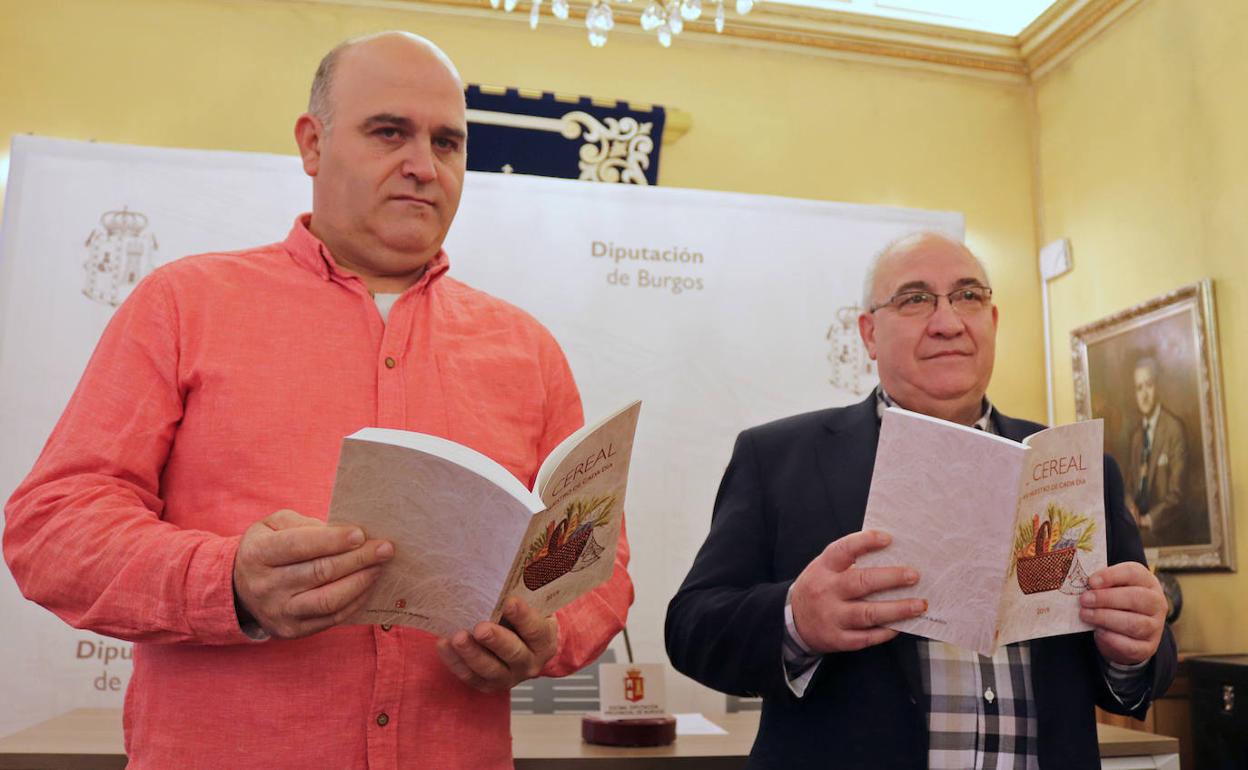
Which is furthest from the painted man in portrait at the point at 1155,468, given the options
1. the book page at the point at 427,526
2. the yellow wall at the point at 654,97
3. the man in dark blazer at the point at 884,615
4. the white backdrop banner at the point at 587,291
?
the book page at the point at 427,526

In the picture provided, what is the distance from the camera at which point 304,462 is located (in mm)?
1425

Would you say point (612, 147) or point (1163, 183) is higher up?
point (612, 147)

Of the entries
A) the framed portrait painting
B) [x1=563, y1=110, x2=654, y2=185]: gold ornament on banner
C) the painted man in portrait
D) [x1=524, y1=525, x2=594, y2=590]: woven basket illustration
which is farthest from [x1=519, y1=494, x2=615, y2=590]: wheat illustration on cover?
the painted man in portrait

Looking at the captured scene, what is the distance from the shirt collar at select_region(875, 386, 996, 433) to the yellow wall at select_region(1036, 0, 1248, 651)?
280 centimetres

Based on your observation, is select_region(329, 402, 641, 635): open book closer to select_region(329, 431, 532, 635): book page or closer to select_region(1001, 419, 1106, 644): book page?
select_region(329, 431, 532, 635): book page

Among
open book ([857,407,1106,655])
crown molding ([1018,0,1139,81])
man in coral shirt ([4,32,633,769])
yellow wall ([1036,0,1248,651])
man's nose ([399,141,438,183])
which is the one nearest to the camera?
man in coral shirt ([4,32,633,769])

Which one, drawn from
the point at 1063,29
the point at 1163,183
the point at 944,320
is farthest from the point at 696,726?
the point at 1063,29

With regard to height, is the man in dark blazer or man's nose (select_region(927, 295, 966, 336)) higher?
man's nose (select_region(927, 295, 966, 336))

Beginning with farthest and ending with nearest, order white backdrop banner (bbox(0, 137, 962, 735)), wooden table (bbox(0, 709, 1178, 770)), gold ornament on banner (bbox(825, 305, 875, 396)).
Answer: gold ornament on banner (bbox(825, 305, 875, 396)) → white backdrop banner (bbox(0, 137, 962, 735)) → wooden table (bbox(0, 709, 1178, 770))

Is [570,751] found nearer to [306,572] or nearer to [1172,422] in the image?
[306,572]

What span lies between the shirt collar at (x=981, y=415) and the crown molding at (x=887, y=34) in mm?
3750

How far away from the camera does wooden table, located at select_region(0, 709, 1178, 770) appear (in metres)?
2.08

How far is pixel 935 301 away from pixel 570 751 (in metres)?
1.21

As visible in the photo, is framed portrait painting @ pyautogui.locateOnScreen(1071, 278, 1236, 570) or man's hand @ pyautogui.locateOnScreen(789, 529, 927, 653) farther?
framed portrait painting @ pyautogui.locateOnScreen(1071, 278, 1236, 570)
